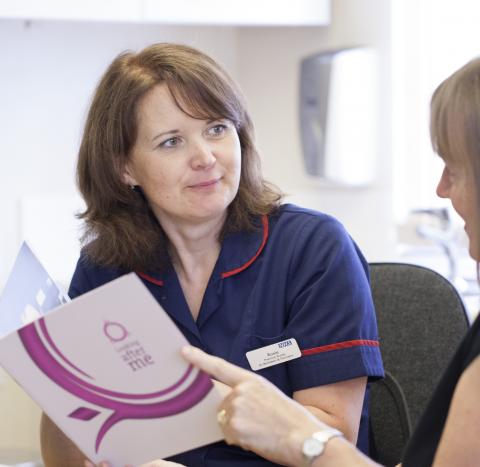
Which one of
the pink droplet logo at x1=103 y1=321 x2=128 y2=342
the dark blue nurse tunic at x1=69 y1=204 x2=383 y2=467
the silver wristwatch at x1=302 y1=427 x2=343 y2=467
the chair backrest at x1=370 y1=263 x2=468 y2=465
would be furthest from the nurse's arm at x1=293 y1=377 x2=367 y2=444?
the pink droplet logo at x1=103 y1=321 x2=128 y2=342

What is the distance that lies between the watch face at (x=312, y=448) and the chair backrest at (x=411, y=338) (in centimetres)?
58

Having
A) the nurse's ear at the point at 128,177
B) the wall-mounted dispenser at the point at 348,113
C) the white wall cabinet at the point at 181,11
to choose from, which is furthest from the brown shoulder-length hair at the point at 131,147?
the wall-mounted dispenser at the point at 348,113

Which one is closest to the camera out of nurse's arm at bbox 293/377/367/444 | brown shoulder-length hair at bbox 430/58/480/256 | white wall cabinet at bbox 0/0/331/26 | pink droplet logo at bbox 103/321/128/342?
brown shoulder-length hair at bbox 430/58/480/256

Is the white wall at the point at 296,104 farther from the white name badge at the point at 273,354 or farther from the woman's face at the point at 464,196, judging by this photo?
the woman's face at the point at 464,196

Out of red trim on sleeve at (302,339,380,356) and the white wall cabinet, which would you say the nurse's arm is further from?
the white wall cabinet

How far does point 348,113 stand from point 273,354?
1780 millimetres

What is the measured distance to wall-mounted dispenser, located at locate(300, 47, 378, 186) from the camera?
3.27 meters

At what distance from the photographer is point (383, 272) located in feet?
6.12

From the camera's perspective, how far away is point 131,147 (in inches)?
71.3

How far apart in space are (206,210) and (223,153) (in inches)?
4.2

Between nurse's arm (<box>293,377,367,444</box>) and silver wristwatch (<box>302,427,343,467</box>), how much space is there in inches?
12.7

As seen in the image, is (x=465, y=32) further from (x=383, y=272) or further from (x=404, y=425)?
(x=404, y=425)

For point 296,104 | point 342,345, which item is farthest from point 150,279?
point 296,104

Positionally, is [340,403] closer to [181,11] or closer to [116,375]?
[116,375]
